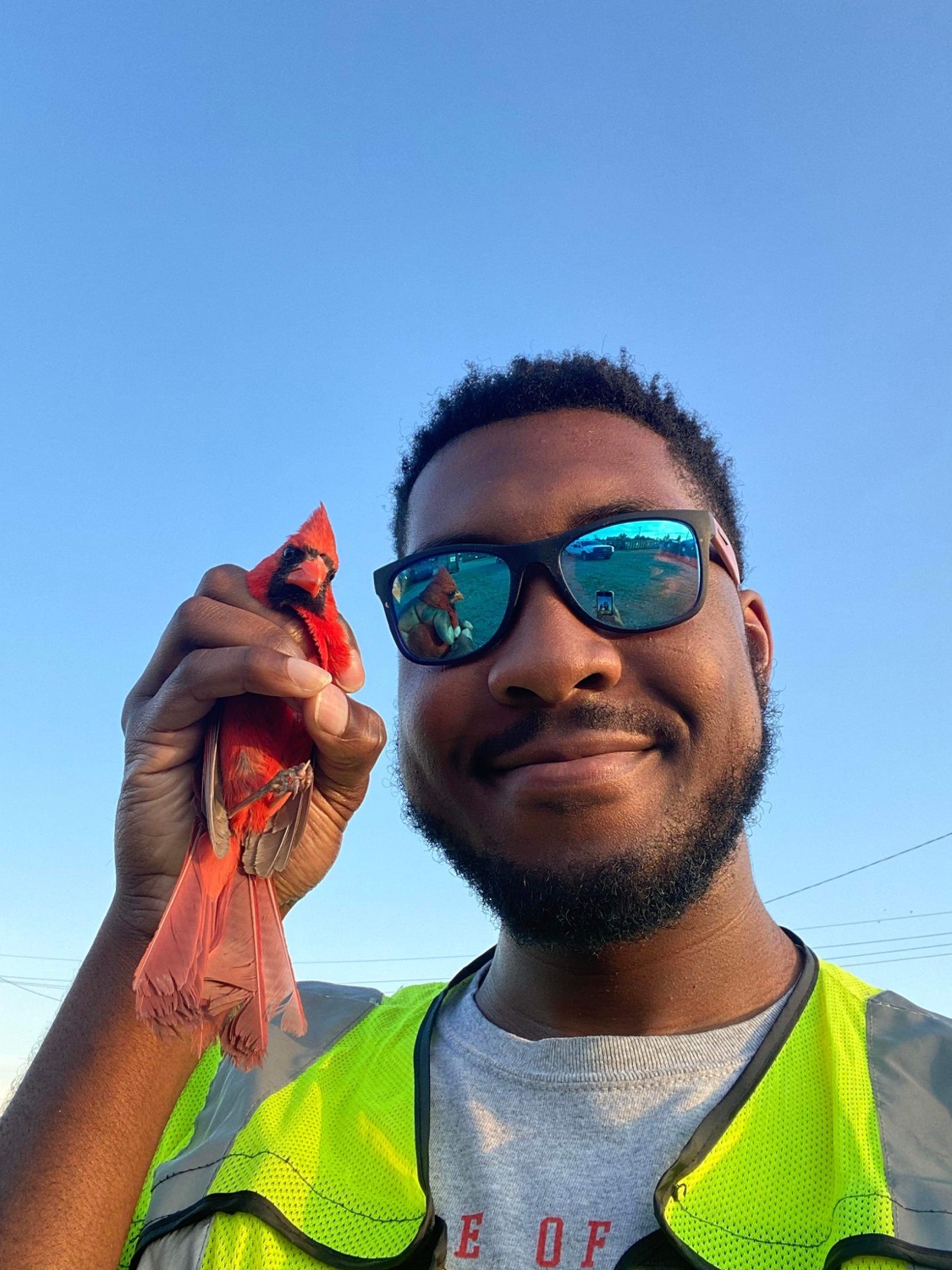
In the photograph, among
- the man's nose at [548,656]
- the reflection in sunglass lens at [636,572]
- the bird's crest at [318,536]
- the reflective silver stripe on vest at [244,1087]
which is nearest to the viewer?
the reflective silver stripe on vest at [244,1087]

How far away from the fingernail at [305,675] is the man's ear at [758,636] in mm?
1231

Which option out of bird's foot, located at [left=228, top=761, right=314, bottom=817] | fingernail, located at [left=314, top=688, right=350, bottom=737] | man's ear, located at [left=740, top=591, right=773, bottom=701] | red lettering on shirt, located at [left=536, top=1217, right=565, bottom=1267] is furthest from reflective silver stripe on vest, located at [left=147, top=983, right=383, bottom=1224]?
man's ear, located at [left=740, top=591, right=773, bottom=701]

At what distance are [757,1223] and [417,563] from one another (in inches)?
60.0

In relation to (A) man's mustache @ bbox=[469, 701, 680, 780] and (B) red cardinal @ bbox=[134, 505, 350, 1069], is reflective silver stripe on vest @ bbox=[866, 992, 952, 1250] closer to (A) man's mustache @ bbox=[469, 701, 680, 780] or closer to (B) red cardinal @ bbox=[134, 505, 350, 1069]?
(A) man's mustache @ bbox=[469, 701, 680, 780]

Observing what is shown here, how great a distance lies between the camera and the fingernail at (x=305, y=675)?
166 cm

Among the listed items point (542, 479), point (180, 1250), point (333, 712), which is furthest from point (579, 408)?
point (180, 1250)

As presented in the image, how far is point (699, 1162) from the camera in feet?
4.99

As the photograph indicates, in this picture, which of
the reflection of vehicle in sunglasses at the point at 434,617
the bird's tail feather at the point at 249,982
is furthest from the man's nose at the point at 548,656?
the bird's tail feather at the point at 249,982

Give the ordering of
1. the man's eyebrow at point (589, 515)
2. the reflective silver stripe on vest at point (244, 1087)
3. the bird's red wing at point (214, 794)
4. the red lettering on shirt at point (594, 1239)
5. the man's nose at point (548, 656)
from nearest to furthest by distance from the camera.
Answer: the red lettering on shirt at point (594, 1239) < the reflective silver stripe on vest at point (244, 1087) < the bird's red wing at point (214, 794) < the man's nose at point (548, 656) < the man's eyebrow at point (589, 515)

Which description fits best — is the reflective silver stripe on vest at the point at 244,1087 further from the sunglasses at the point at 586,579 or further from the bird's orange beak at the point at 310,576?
the bird's orange beak at the point at 310,576

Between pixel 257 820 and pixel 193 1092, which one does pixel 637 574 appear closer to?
pixel 257 820

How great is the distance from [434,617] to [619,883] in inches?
30.0

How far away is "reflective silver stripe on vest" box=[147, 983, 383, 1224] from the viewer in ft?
5.75

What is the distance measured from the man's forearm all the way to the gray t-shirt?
1.78 ft
